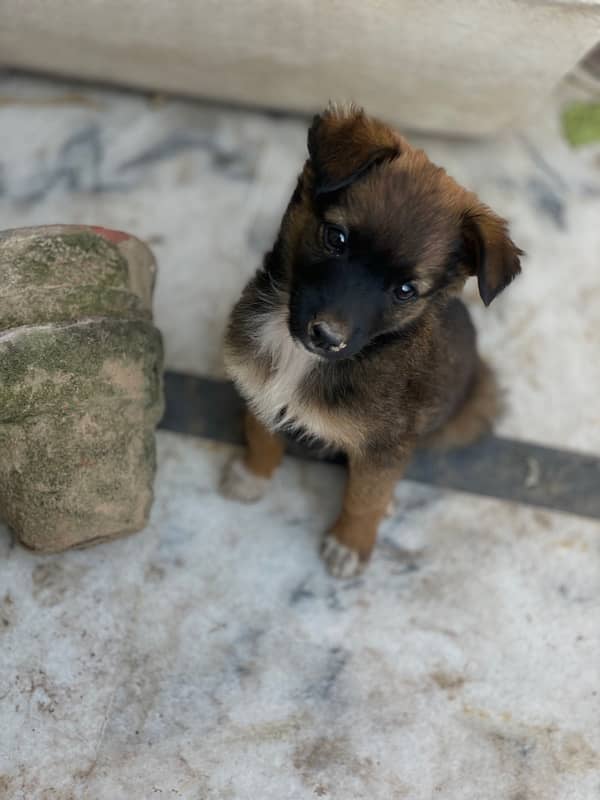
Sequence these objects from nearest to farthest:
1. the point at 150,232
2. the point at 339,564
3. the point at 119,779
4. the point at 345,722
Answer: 1. the point at 119,779
2. the point at 345,722
3. the point at 339,564
4. the point at 150,232

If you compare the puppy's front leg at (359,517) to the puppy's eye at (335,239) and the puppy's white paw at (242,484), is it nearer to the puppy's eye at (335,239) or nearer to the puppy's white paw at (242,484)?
the puppy's white paw at (242,484)

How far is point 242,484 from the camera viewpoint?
3.17 meters

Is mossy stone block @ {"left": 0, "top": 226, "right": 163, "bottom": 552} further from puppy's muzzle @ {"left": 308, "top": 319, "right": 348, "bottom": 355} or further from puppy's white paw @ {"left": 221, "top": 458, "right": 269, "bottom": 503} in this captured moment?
puppy's muzzle @ {"left": 308, "top": 319, "right": 348, "bottom": 355}

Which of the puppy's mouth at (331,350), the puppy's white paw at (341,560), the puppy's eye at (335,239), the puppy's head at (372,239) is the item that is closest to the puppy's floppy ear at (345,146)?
the puppy's head at (372,239)

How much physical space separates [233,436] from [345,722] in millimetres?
1242

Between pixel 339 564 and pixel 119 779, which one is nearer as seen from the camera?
pixel 119 779

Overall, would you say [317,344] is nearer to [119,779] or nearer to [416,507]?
[416,507]

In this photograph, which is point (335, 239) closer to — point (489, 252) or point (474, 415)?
point (489, 252)

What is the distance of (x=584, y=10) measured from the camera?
301cm

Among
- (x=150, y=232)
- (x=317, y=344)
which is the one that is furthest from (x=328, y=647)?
(x=150, y=232)

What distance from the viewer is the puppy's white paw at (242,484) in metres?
3.17

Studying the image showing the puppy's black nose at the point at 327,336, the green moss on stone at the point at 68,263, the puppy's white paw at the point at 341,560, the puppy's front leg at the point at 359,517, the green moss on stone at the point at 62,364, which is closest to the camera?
the puppy's black nose at the point at 327,336

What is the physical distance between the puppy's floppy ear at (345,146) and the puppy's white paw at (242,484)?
4.50 feet

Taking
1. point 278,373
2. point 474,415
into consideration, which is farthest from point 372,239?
point 474,415
